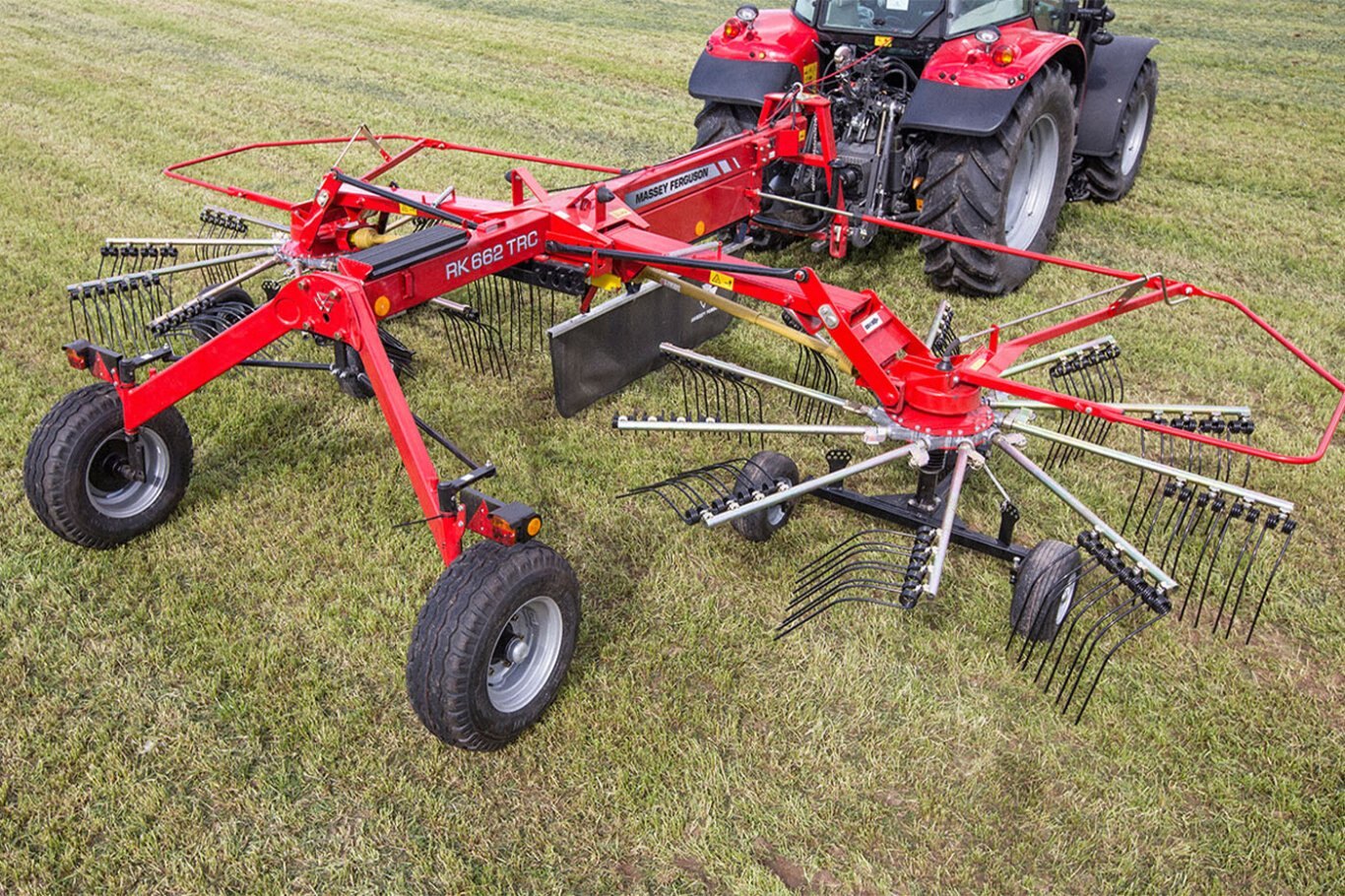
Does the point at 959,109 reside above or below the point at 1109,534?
above

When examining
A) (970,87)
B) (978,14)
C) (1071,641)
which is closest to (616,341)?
(1071,641)

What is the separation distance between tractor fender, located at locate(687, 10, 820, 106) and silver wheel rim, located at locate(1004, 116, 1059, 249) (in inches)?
50.8

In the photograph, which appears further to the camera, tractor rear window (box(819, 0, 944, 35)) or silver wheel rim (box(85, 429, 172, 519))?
tractor rear window (box(819, 0, 944, 35))

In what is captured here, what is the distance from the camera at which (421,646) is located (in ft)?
8.75

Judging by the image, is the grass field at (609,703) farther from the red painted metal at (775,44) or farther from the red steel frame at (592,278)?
the red painted metal at (775,44)

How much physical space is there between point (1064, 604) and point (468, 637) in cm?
187

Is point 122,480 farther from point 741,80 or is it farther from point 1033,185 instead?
point 1033,185

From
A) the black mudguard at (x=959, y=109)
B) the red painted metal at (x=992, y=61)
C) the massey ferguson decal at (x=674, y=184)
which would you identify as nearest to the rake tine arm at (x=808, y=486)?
the massey ferguson decal at (x=674, y=184)

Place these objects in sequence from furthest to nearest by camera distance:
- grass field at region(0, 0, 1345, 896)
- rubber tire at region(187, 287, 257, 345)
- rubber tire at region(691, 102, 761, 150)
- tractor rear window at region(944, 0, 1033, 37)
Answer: rubber tire at region(691, 102, 761, 150) → tractor rear window at region(944, 0, 1033, 37) → rubber tire at region(187, 287, 257, 345) → grass field at region(0, 0, 1345, 896)

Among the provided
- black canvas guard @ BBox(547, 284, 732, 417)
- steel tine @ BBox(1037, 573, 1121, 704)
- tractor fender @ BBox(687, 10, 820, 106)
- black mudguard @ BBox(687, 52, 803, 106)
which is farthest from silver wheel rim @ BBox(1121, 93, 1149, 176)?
steel tine @ BBox(1037, 573, 1121, 704)

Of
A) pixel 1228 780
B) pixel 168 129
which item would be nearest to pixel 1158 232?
pixel 1228 780

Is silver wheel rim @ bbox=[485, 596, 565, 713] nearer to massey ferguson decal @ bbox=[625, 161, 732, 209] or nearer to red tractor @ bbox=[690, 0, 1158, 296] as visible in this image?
massey ferguson decal @ bbox=[625, 161, 732, 209]

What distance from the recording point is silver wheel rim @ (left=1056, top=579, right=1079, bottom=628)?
3.22 metres

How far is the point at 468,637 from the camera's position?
263cm
